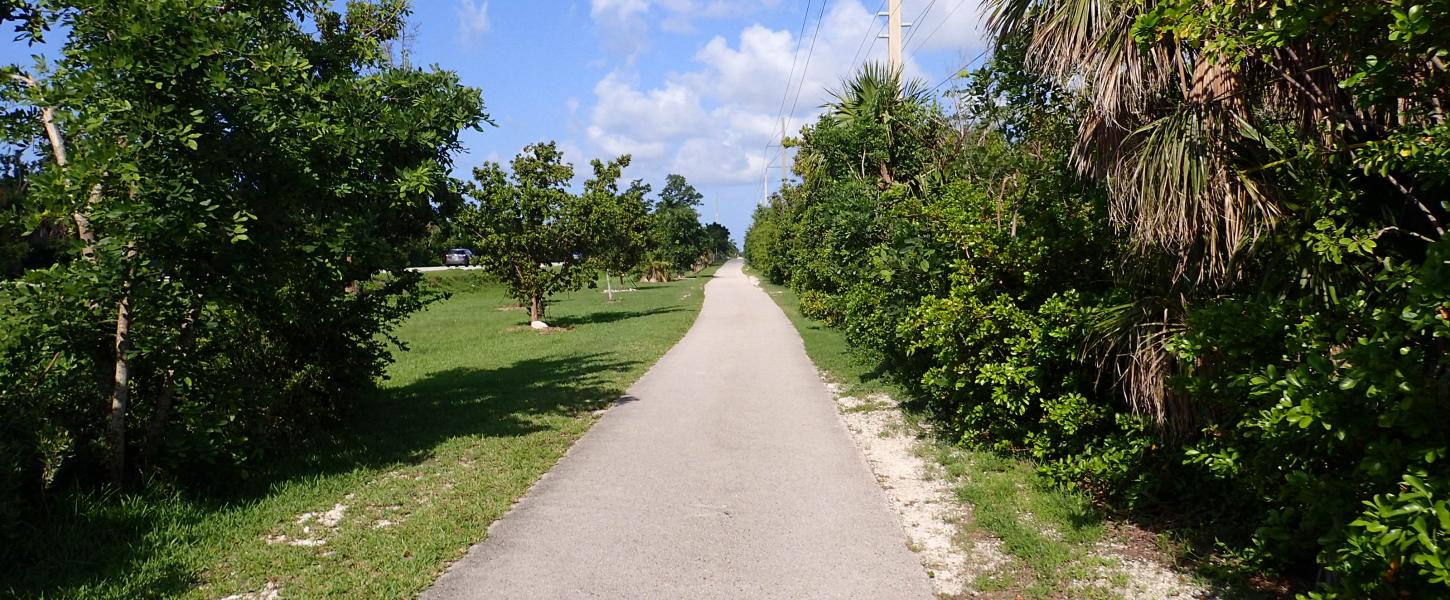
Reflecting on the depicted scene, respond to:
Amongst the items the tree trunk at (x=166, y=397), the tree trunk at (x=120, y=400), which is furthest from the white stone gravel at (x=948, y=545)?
the tree trunk at (x=120, y=400)

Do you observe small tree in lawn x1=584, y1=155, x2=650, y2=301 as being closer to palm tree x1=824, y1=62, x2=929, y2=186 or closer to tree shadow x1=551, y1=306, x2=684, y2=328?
tree shadow x1=551, y1=306, x2=684, y2=328

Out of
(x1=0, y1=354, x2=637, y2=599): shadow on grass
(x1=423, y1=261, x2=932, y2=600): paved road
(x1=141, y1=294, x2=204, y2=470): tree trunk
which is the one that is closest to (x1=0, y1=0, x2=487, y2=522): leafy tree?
(x1=141, y1=294, x2=204, y2=470): tree trunk

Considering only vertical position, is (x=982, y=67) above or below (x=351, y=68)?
below

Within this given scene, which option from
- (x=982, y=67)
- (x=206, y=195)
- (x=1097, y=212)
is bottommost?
(x=1097, y=212)

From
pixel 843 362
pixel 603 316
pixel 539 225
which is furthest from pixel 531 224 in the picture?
pixel 843 362

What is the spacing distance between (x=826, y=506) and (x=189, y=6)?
5.36m

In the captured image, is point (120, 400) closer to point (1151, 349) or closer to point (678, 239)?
point (1151, 349)

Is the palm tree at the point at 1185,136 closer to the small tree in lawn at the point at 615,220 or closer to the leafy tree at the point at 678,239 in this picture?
the small tree in lawn at the point at 615,220

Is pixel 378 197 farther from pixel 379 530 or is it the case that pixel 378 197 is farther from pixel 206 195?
pixel 379 530

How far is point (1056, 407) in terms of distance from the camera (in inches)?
226

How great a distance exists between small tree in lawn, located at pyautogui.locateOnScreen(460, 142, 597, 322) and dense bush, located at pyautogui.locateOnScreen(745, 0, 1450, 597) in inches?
628

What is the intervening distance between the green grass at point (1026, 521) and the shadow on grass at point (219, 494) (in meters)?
4.31

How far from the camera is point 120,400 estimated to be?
556 centimetres

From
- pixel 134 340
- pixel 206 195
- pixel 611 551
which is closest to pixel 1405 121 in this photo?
pixel 611 551
